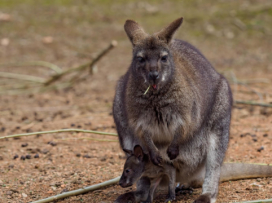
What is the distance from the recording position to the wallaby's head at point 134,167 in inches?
143

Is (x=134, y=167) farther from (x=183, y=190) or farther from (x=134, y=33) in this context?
(x=134, y=33)

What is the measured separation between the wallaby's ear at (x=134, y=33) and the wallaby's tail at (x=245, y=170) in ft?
4.82

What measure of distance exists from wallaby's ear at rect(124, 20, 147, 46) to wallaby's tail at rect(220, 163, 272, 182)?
1468 millimetres

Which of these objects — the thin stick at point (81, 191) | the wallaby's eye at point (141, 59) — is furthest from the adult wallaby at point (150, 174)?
the wallaby's eye at point (141, 59)

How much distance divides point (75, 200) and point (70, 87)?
5.01 m

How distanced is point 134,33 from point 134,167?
1.14 m

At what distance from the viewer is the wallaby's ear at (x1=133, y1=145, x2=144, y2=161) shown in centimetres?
367

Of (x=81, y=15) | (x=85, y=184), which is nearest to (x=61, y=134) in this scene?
(x=85, y=184)

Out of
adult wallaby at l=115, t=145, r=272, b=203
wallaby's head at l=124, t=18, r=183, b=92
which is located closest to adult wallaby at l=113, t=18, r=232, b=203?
wallaby's head at l=124, t=18, r=183, b=92

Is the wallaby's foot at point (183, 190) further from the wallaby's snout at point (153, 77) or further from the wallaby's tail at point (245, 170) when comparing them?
the wallaby's snout at point (153, 77)

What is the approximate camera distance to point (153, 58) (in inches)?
136

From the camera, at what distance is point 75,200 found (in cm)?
389

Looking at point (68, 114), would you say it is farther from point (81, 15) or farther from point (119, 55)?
point (81, 15)

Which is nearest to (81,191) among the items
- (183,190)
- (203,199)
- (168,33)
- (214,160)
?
(183,190)
